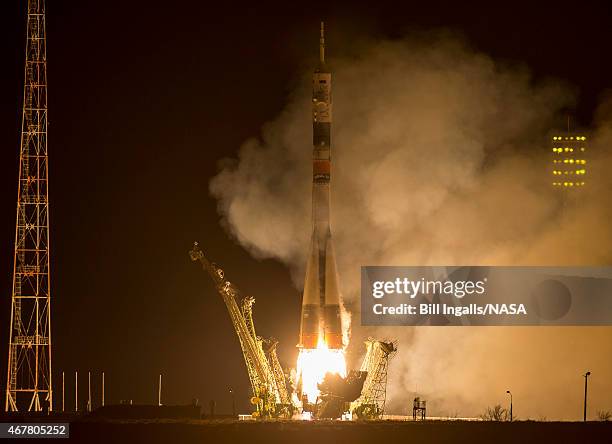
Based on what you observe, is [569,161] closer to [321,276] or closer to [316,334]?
[321,276]

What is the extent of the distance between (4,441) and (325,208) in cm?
2224

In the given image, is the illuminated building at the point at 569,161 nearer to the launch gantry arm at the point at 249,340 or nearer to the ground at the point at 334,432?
the launch gantry arm at the point at 249,340

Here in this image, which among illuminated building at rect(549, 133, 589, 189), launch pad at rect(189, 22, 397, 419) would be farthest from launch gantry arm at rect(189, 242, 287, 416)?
illuminated building at rect(549, 133, 589, 189)

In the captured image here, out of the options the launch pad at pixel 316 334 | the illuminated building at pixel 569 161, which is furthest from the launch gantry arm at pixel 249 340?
the illuminated building at pixel 569 161

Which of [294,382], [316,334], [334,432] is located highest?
[316,334]

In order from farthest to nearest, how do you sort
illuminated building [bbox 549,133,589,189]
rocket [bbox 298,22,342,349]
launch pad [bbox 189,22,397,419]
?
illuminated building [bbox 549,133,589,189]
rocket [bbox 298,22,342,349]
launch pad [bbox 189,22,397,419]

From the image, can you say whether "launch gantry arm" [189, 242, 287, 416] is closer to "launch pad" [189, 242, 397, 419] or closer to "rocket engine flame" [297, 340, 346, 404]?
"launch pad" [189, 242, 397, 419]

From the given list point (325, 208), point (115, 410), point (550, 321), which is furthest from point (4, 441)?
point (550, 321)

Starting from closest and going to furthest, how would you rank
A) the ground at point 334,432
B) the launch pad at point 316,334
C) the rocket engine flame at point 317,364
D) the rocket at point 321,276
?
the ground at point 334,432
the launch pad at point 316,334
the rocket at point 321,276
the rocket engine flame at point 317,364

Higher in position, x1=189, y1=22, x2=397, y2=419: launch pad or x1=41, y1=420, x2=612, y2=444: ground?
x1=189, y1=22, x2=397, y2=419: launch pad

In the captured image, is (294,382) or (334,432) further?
(294,382)

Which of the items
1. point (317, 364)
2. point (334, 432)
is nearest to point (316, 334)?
point (317, 364)

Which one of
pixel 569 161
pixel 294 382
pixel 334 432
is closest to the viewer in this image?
pixel 334 432

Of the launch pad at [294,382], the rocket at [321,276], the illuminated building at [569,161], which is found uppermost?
the illuminated building at [569,161]
